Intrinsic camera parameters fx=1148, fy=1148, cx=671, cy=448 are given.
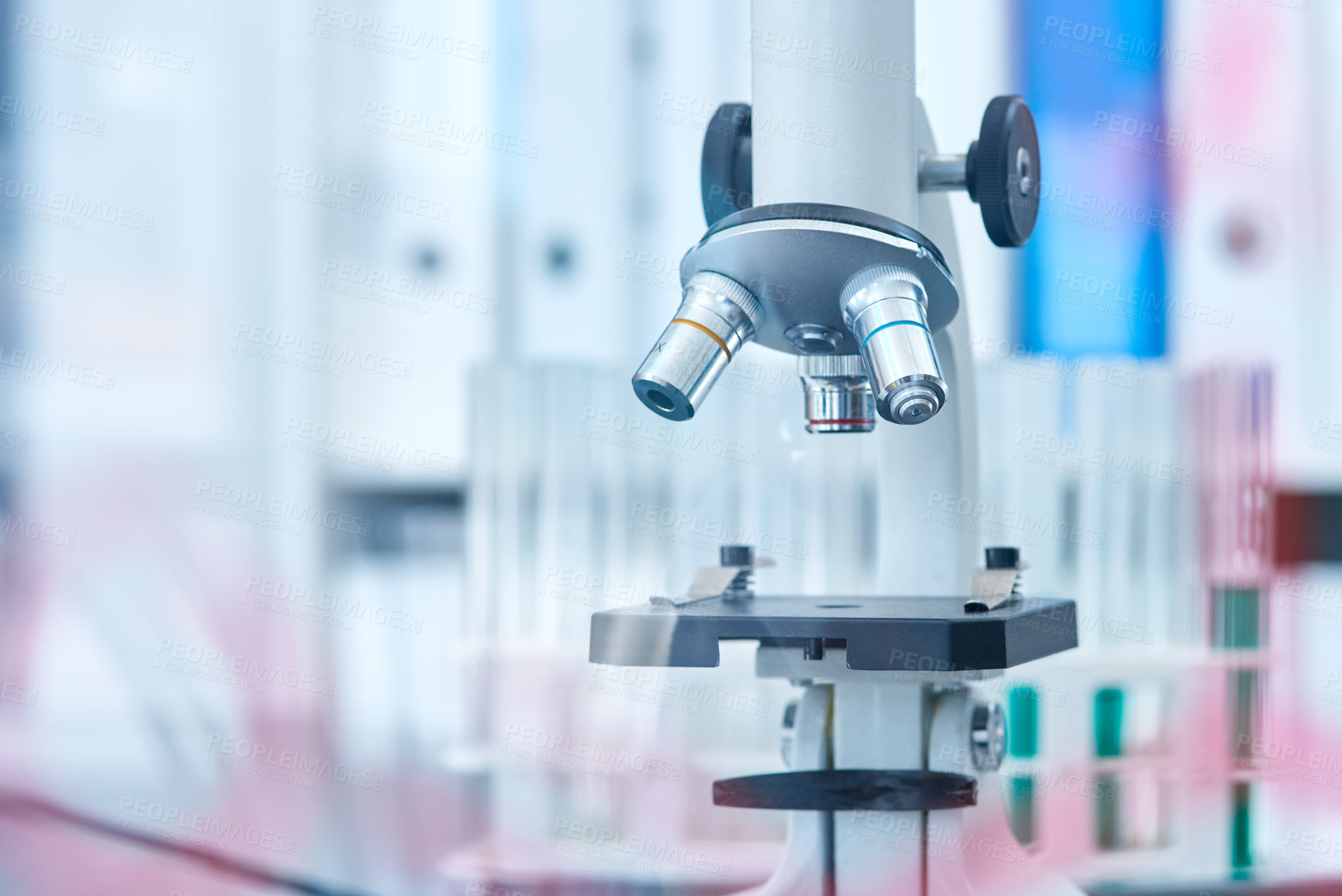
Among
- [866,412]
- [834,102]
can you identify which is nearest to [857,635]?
[866,412]

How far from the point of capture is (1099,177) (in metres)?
1.46

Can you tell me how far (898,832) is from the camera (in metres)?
0.63

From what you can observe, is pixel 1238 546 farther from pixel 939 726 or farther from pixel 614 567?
pixel 939 726

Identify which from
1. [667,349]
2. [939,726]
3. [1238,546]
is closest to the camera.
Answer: [667,349]

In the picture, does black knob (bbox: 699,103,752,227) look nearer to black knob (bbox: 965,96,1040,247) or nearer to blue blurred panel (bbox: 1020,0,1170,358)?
black knob (bbox: 965,96,1040,247)

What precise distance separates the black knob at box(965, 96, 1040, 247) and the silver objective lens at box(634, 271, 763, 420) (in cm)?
17

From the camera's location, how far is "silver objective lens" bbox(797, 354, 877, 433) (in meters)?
0.62

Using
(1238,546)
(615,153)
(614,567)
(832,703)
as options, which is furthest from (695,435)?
(832,703)

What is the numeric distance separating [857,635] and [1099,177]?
3.62 ft

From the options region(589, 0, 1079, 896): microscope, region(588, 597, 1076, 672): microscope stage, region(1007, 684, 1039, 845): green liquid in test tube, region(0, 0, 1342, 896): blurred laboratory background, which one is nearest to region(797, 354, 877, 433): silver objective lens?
region(589, 0, 1079, 896): microscope

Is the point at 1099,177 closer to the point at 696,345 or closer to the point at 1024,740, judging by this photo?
the point at 1024,740

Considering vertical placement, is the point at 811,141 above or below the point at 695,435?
above

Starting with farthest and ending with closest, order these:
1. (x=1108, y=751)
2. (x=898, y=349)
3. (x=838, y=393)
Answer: (x=1108, y=751) < (x=838, y=393) < (x=898, y=349)

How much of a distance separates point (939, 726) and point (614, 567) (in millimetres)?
826
